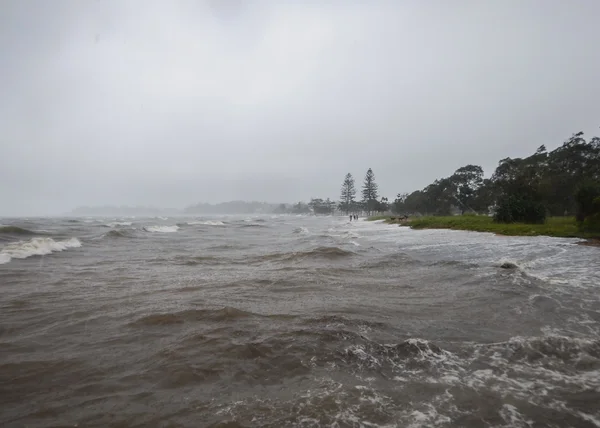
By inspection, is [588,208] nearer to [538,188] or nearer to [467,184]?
[538,188]

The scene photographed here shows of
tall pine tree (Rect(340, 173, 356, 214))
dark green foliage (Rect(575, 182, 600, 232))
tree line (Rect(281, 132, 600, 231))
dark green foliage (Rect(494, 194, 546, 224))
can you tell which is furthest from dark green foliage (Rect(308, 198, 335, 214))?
dark green foliage (Rect(575, 182, 600, 232))

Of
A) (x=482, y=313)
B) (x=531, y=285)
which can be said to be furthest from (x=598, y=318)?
(x=531, y=285)

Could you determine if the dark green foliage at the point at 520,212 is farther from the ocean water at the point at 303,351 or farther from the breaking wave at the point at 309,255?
the breaking wave at the point at 309,255

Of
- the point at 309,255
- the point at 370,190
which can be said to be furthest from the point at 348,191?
the point at 309,255

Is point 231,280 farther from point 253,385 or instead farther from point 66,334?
point 253,385

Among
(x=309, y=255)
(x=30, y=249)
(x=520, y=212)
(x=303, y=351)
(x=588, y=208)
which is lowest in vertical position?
(x=303, y=351)

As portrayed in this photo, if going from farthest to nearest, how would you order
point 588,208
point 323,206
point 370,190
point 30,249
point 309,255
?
point 323,206 → point 370,190 → point 588,208 → point 30,249 → point 309,255

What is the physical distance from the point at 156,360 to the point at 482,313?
18.4 feet

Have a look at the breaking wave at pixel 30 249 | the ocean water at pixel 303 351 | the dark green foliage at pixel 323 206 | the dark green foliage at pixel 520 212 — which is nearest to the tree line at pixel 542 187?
the dark green foliage at pixel 520 212

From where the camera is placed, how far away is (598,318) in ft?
17.3

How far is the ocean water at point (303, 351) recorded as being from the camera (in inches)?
118

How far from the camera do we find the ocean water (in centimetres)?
300

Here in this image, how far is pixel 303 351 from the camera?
431 centimetres

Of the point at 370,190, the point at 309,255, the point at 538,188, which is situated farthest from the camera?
the point at 370,190
